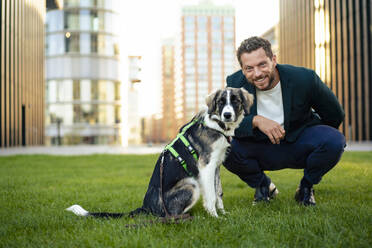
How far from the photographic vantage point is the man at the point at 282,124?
370 cm

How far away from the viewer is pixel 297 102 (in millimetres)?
3814

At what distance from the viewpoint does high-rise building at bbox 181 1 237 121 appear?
134125 mm

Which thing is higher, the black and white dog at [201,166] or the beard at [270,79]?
the beard at [270,79]

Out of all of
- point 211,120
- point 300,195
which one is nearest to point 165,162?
point 211,120

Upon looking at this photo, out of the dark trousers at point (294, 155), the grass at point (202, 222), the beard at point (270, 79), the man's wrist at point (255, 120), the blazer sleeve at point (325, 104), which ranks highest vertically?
the beard at point (270, 79)

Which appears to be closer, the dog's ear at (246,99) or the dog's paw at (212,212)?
the dog's paw at (212,212)

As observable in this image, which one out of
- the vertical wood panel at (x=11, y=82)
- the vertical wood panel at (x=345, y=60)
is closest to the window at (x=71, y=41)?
the vertical wood panel at (x=11, y=82)

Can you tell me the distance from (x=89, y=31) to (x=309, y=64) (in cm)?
2093

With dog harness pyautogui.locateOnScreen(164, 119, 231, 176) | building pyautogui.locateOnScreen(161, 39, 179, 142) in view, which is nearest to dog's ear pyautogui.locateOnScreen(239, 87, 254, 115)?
dog harness pyautogui.locateOnScreen(164, 119, 231, 176)

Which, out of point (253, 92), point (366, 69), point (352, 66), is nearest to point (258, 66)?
point (253, 92)

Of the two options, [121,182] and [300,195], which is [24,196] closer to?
[121,182]

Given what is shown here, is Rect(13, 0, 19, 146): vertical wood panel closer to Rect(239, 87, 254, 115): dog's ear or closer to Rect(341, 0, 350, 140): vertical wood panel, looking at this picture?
Rect(239, 87, 254, 115): dog's ear

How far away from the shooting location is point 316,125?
13.3 feet

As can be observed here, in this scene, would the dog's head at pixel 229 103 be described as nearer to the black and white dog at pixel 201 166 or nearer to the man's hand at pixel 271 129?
the black and white dog at pixel 201 166
